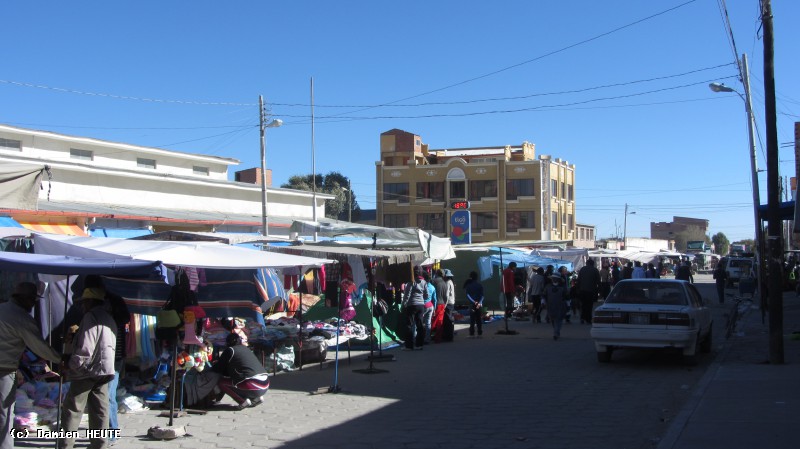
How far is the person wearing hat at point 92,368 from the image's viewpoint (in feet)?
22.3

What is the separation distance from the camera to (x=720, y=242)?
512 ft

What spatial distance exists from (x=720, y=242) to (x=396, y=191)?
111429 mm

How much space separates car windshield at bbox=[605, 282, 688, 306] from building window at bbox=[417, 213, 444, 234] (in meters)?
51.3

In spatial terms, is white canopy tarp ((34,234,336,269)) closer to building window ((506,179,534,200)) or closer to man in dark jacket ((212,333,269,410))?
man in dark jacket ((212,333,269,410))

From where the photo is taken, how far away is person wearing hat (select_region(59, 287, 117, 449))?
6797 mm

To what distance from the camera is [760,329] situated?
20.2 m

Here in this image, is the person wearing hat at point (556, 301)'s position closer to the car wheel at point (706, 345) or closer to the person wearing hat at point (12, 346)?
the car wheel at point (706, 345)

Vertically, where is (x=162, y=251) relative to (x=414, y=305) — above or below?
above

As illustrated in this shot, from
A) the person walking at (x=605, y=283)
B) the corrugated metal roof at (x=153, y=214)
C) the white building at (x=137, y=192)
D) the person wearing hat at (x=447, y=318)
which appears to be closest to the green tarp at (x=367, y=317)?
the person wearing hat at (x=447, y=318)

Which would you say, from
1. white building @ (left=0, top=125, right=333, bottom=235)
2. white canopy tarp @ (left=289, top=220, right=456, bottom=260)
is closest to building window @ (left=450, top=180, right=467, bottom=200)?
white building @ (left=0, top=125, right=333, bottom=235)

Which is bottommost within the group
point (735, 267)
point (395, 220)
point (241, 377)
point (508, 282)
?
point (241, 377)

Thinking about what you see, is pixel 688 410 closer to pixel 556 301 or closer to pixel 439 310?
pixel 556 301

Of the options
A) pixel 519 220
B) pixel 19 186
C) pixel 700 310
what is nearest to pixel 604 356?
pixel 700 310

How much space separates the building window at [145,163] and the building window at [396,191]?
97.0 feet
